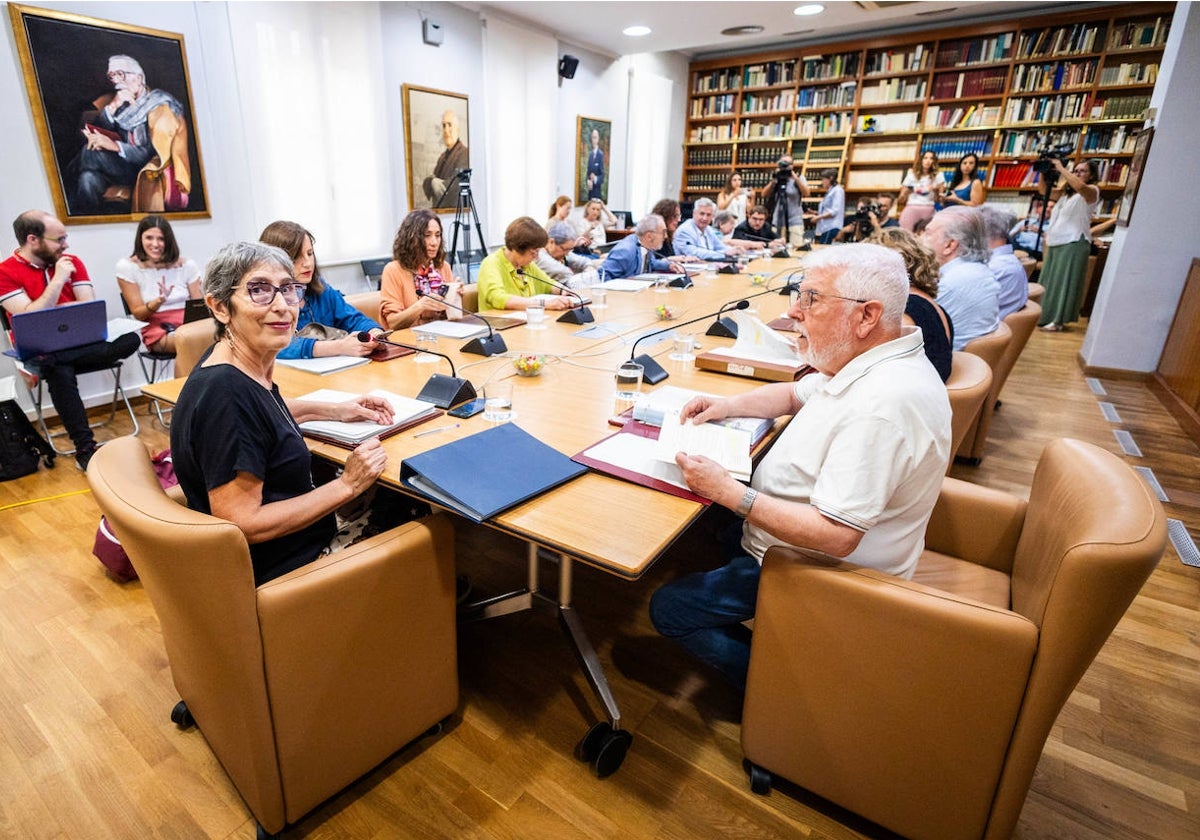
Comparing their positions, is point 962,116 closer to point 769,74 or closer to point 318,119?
point 769,74

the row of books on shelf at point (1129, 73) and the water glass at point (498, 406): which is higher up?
the row of books on shelf at point (1129, 73)

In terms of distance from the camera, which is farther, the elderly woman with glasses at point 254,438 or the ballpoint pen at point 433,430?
the ballpoint pen at point 433,430

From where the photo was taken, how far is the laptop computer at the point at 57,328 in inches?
111

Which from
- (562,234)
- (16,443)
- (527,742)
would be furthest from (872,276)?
(16,443)

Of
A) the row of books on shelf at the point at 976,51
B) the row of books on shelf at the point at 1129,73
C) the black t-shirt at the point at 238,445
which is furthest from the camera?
the row of books on shelf at the point at 976,51

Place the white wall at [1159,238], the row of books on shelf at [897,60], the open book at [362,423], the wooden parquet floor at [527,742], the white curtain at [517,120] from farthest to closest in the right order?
1. the row of books on shelf at [897,60]
2. the white curtain at [517,120]
3. the white wall at [1159,238]
4. the open book at [362,423]
5. the wooden parquet floor at [527,742]

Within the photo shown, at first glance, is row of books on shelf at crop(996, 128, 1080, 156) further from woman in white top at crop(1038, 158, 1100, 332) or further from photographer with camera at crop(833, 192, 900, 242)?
photographer with camera at crop(833, 192, 900, 242)

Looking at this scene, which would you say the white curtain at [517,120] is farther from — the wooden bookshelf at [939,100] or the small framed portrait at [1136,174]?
the small framed portrait at [1136,174]

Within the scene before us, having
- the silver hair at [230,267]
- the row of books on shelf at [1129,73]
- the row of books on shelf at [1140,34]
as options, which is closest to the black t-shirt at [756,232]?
the row of books on shelf at [1129,73]

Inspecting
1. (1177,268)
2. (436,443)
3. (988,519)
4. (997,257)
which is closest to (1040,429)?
(997,257)

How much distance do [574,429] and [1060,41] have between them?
7855 millimetres

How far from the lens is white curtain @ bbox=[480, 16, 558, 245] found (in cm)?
→ 589

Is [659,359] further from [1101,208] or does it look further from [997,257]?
[1101,208]

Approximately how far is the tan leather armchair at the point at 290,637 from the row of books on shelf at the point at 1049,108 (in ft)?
26.7
